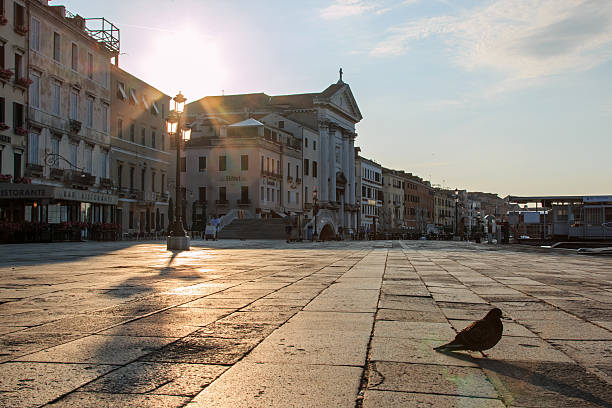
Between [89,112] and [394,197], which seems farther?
[394,197]

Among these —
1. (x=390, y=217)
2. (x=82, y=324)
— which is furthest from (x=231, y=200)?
(x=82, y=324)

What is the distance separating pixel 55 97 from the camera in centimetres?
3694

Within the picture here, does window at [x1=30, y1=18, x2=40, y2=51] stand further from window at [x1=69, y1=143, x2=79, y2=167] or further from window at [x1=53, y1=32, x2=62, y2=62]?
window at [x1=69, y1=143, x2=79, y2=167]

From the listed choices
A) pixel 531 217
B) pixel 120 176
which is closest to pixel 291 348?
pixel 120 176

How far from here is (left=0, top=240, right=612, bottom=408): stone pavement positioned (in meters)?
3.43

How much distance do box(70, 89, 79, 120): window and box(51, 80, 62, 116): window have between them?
148 cm

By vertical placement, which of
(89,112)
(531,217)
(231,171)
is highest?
(89,112)

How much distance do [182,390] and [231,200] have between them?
67893 mm

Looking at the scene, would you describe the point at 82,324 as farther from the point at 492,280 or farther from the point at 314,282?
the point at 492,280

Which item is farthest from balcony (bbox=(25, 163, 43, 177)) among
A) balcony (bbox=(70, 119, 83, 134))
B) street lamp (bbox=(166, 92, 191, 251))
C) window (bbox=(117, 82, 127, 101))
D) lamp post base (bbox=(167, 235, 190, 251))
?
lamp post base (bbox=(167, 235, 190, 251))

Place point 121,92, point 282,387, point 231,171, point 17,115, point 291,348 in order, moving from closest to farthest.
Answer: point 282,387 < point 291,348 < point 17,115 < point 121,92 < point 231,171

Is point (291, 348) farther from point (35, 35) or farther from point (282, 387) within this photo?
point (35, 35)

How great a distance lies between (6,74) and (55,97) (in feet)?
17.6

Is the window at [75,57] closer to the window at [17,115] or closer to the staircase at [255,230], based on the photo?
the window at [17,115]
